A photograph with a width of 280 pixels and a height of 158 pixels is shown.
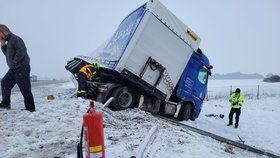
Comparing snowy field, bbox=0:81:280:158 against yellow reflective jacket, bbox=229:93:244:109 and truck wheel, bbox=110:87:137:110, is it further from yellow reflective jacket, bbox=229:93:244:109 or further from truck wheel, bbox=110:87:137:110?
yellow reflective jacket, bbox=229:93:244:109

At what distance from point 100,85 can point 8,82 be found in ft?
9.87

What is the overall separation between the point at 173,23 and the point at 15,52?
476cm

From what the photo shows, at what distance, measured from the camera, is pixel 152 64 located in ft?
26.8

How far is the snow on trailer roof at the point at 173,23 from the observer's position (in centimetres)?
800

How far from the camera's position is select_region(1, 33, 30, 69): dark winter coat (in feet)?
18.6

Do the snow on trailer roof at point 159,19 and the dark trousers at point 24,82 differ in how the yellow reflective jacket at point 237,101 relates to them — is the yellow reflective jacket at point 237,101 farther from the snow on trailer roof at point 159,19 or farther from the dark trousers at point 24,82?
the dark trousers at point 24,82

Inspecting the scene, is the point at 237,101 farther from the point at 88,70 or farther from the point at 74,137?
the point at 74,137

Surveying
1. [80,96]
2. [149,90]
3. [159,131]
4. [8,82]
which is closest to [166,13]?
[149,90]

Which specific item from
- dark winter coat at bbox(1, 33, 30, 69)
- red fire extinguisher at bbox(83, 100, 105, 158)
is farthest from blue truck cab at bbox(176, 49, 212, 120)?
red fire extinguisher at bbox(83, 100, 105, 158)

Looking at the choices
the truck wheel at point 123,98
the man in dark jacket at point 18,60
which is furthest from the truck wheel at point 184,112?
the man in dark jacket at point 18,60

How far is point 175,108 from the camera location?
9672 millimetres

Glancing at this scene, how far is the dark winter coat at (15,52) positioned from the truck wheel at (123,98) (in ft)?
9.49

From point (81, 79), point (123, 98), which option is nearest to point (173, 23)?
point (123, 98)

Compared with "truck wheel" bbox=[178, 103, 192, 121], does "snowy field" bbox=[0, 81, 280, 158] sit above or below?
below
